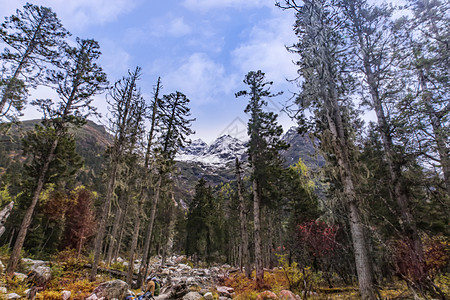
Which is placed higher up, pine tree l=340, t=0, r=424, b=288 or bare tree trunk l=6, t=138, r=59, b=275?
pine tree l=340, t=0, r=424, b=288

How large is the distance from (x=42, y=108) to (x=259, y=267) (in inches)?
642

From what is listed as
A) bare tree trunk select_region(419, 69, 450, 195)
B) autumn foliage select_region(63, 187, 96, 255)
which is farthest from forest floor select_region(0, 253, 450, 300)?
autumn foliage select_region(63, 187, 96, 255)

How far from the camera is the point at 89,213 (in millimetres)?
24891

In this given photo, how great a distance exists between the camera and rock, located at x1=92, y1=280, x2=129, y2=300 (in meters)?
7.91

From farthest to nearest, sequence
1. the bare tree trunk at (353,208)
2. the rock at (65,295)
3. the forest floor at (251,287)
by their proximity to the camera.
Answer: the forest floor at (251,287) → the rock at (65,295) → the bare tree trunk at (353,208)

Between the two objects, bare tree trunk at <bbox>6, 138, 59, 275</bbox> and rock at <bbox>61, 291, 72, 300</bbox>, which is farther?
bare tree trunk at <bbox>6, 138, 59, 275</bbox>

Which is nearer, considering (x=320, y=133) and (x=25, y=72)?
(x=320, y=133)

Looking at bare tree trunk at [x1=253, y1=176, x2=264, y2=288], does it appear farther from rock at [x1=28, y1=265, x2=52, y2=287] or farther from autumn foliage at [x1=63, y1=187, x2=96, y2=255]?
autumn foliage at [x1=63, y1=187, x2=96, y2=255]

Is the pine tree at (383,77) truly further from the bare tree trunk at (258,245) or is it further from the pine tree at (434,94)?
the bare tree trunk at (258,245)

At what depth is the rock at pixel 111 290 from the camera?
311 inches

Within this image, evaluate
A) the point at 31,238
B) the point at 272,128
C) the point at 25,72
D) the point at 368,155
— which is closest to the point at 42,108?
the point at 25,72

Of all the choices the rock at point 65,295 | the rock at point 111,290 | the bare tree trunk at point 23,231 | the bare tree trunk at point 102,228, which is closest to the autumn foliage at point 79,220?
the bare tree trunk at point 23,231

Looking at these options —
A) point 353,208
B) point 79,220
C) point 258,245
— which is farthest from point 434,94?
point 79,220

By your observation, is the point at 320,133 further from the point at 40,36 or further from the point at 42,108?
the point at 40,36
